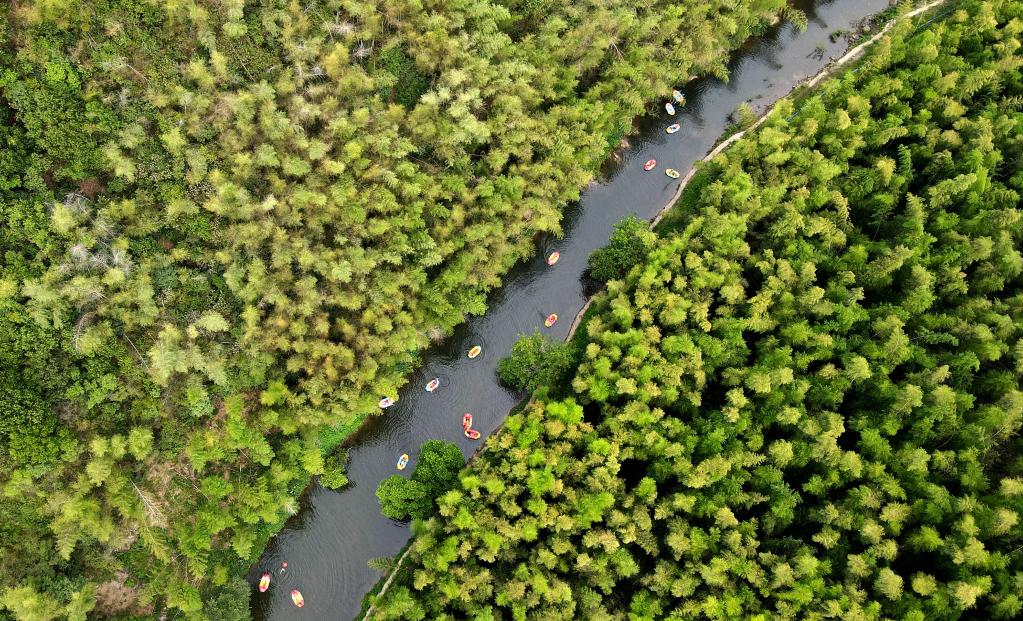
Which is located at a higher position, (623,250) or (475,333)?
(475,333)

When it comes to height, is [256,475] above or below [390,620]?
above

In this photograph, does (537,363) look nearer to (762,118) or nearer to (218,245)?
(218,245)

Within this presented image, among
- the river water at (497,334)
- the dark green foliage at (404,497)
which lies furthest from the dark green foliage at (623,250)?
the dark green foliage at (404,497)

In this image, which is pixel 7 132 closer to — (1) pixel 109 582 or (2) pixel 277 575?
(1) pixel 109 582

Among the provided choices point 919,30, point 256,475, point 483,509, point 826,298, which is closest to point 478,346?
point 483,509

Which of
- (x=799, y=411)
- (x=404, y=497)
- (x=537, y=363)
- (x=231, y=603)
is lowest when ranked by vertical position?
(x=799, y=411)

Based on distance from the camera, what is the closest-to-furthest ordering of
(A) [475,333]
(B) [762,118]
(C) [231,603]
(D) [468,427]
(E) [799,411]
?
(E) [799,411]
(C) [231,603]
(D) [468,427]
(A) [475,333]
(B) [762,118]

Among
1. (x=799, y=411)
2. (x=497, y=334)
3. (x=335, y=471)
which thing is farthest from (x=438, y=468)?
(x=799, y=411)
